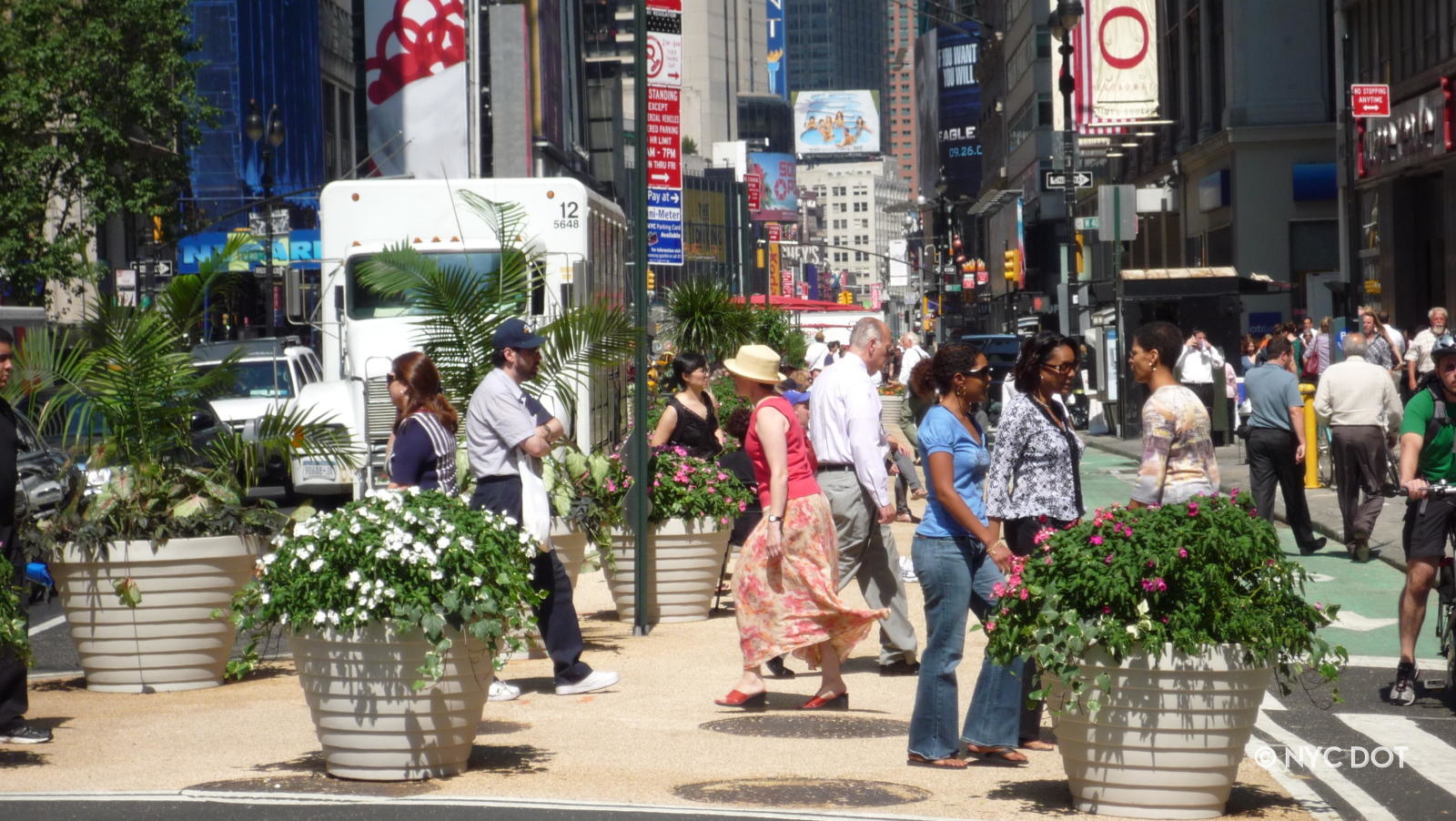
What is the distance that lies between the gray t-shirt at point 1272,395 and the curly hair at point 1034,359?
8.71 m

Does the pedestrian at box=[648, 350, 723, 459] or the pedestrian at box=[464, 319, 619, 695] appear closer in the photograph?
the pedestrian at box=[464, 319, 619, 695]

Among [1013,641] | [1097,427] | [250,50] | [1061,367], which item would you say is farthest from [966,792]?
[250,50]

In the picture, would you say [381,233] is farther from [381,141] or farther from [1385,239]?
[381,141]

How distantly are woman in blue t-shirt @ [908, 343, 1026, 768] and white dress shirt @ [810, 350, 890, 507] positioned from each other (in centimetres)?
241

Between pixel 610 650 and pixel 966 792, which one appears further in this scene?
pixel 610 650

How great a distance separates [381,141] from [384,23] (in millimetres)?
4416

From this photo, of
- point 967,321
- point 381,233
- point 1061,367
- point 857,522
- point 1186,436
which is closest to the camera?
point 1061,367

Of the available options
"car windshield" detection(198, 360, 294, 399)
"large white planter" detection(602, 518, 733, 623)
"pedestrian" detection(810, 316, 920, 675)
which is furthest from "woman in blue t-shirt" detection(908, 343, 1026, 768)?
"car windshield" detection(198, 360, 294, 399)

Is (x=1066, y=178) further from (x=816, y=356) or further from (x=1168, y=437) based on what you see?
(x=1168, y=437)

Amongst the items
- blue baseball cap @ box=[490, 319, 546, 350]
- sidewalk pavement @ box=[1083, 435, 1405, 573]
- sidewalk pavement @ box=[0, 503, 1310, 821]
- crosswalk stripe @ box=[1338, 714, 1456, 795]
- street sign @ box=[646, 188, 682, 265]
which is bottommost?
sidewalk pavement @ box=[1083, 435, 1405, 573]

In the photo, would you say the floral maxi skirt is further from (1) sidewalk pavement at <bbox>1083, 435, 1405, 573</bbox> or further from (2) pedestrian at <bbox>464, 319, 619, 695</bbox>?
(1) sidewalk pavement at <bbox>1083, 435, 1405, 573</bbox>

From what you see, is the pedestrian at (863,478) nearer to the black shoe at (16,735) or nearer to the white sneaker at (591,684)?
the white sneaker at (591,684)

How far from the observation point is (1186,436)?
896 cm

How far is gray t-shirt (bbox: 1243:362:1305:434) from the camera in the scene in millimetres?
16719
